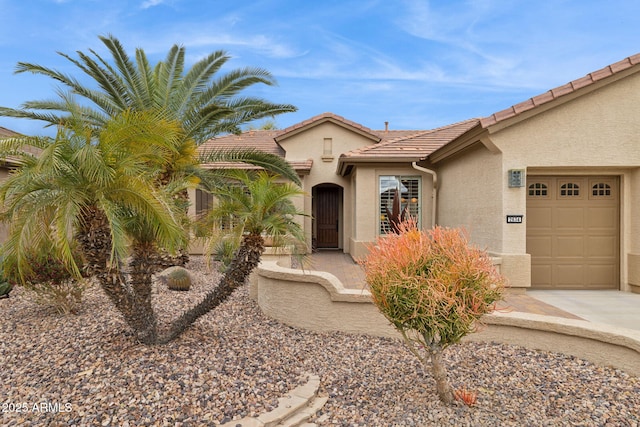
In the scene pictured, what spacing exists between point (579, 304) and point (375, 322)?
4277 millimetres

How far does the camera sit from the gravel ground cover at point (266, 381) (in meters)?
3.73

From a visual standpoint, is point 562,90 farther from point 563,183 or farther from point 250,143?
point 250,143

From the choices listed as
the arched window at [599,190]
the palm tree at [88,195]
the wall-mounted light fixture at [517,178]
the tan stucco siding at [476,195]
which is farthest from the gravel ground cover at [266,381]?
the arched window at [599,190]

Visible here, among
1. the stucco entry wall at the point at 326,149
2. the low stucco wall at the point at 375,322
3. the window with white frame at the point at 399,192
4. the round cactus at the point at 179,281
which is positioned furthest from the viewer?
the stucco entry wall at the point at 326,149

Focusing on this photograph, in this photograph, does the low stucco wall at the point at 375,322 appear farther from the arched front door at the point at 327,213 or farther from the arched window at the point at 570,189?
the arched front door at the point at 327,213

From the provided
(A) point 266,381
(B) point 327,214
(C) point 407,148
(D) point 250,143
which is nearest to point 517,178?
(C) point 407,148

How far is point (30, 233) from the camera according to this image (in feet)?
13.3

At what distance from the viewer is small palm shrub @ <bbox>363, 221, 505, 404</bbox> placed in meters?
3.63

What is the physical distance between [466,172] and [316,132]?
24.7ft

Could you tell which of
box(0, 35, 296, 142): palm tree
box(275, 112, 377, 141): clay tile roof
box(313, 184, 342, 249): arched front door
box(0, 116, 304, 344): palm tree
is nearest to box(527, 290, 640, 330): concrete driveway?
box(0, 116, 304, 344): palm tree

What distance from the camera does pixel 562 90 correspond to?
7875mm

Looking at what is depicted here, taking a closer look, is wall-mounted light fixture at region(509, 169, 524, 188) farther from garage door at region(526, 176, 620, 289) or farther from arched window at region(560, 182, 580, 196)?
arched window at region(560, 182, 580, 196)

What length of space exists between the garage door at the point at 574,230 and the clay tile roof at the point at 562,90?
1665mm

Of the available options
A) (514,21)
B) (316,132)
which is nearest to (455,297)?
(514,21)
